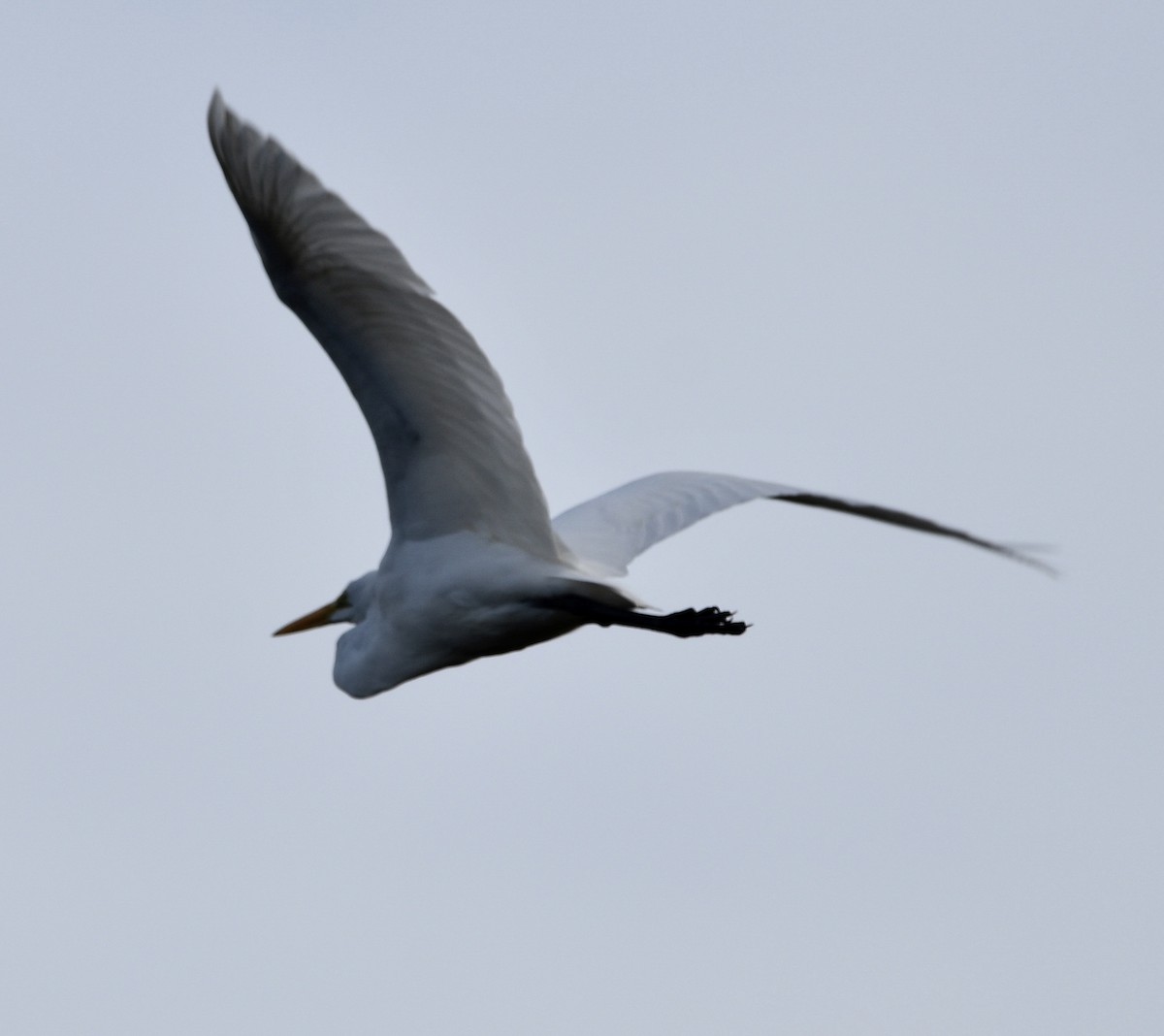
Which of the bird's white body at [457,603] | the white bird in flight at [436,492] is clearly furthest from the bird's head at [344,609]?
the bird's white body at [457,603]

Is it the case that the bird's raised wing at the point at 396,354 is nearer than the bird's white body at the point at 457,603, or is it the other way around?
the bird's raised wing at the point at 396,354

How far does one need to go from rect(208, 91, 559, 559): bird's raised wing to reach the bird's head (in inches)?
49.5

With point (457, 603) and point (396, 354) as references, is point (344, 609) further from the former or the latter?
point (396, 354)

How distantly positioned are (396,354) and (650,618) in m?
1.82

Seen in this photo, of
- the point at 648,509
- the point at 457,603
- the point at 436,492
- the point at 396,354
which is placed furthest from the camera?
the point at 648,509

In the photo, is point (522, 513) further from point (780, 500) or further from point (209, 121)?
point (209, 121)

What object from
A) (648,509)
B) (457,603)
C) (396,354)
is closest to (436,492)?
(457,603)

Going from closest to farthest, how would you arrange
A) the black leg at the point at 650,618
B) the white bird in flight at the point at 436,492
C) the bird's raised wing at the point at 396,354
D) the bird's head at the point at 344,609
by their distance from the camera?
the bird's raised wing at the point at 396,354
the white bird in flight at the point at 436,492
the black leg at the point at 650,618
the bird's head at the point at 344,609

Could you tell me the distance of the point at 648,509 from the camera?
10.4 meters

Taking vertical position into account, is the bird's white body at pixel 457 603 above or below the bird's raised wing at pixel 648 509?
below

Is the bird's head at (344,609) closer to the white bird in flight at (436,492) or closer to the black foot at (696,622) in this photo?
the white bird in flight at (436,492)

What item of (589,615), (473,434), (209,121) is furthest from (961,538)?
(209,121)

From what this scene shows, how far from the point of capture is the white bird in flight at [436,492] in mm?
7461

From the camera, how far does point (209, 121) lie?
7125mm
